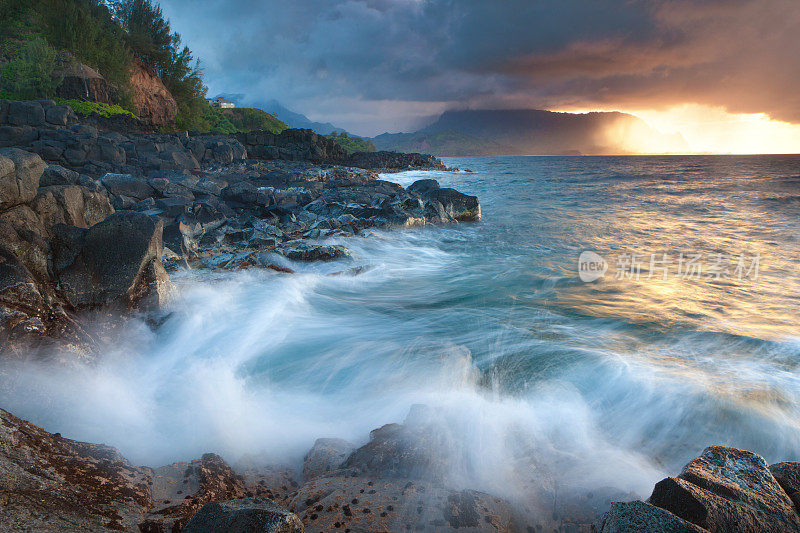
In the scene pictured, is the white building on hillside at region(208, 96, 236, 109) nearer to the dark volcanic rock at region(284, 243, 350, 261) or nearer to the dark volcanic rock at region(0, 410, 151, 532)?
the dark volcanic rock at region(284, 243, 350, 261)

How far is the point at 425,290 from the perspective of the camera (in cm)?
786

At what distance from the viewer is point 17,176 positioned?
410 cm

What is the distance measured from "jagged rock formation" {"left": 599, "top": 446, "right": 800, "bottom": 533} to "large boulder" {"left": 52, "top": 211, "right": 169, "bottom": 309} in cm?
473

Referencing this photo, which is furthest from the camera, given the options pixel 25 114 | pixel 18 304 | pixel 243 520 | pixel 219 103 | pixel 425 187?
pixel 219 103

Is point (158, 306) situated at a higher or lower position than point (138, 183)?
lower

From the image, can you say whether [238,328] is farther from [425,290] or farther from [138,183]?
[138,183]

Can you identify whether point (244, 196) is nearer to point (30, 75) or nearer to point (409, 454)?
point (409, 454)

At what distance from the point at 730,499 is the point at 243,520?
2188mm

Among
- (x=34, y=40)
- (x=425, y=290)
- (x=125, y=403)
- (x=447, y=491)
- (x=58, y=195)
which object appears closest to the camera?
(x=447, y=491)

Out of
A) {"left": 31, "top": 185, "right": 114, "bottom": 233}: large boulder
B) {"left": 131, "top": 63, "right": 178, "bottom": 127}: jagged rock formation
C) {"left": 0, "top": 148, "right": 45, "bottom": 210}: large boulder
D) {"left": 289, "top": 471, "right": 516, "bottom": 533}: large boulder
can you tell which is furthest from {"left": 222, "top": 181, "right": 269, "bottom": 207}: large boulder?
{"left": 131, "top": 63, "right": 178, "bottom": 127}: jagged rock formation

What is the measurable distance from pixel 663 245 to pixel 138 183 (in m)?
15.4

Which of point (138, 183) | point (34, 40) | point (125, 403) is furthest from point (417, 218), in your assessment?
point (34, 40)

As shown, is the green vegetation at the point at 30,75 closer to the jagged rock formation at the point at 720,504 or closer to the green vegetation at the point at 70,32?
the green vegetation at the point at 70,32

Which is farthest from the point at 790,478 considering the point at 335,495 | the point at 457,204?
the point at 457,204
